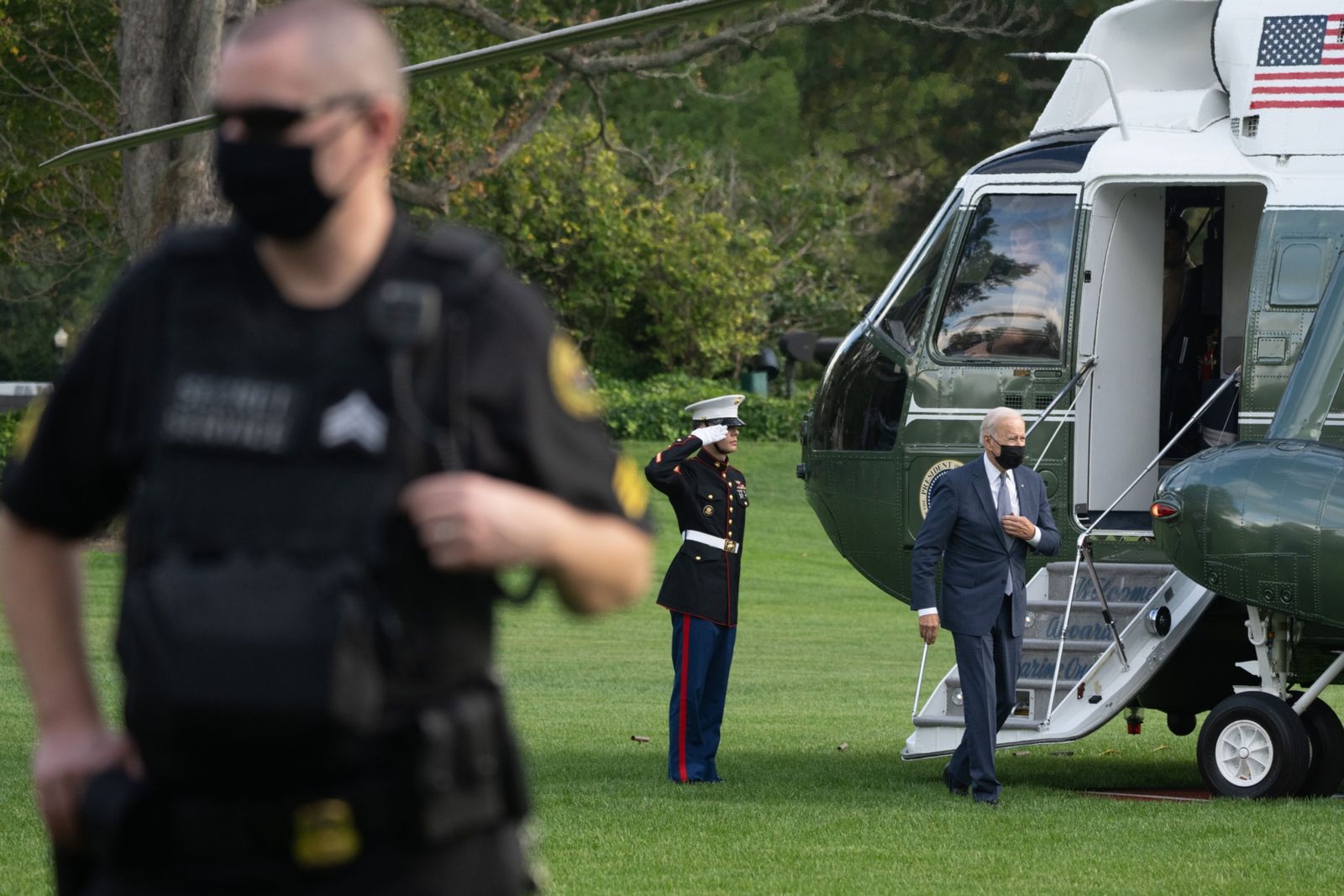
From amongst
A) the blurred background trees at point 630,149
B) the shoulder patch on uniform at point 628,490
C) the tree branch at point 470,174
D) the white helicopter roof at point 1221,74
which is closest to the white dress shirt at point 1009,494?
the white helicopter roof at point 1221,74

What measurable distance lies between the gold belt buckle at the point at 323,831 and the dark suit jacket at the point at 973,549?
302 inches

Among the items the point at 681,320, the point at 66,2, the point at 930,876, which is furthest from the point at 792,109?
the point at 930,876

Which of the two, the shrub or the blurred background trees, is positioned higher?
the blurred background trees

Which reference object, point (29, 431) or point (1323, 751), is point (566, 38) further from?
point (1323, 751)

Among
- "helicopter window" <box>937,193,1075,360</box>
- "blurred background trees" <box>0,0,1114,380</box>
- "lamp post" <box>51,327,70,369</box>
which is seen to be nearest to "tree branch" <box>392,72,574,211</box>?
→ "blurred background trees" <box>0,0,1114,380</box>

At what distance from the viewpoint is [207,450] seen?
255 centimetres

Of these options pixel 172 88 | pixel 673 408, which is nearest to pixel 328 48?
pixel 172 88

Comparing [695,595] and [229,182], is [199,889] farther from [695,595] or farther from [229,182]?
[695,595]

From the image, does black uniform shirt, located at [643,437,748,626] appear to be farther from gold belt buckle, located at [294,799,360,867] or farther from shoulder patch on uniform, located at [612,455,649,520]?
gold belt buckle, located at [294,799,360,867]

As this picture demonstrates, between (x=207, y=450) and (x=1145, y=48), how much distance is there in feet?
32.2

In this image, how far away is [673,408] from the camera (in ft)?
118

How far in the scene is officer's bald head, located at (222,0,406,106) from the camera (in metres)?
2.54

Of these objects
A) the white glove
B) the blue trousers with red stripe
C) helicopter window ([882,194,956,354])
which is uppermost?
helicopter window ([882,194,956,354])

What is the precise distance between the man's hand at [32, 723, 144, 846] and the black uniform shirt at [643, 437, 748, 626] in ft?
27.5
